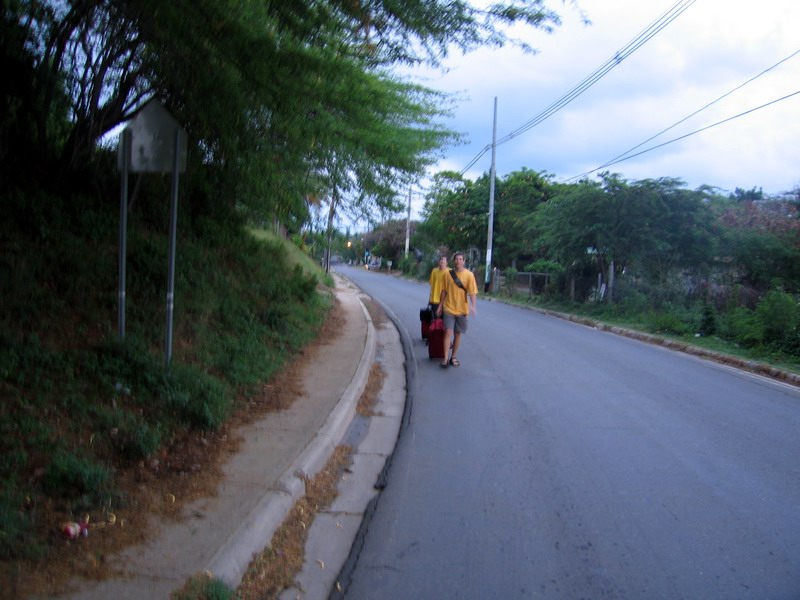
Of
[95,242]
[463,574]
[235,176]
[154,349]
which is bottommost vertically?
[463,574]

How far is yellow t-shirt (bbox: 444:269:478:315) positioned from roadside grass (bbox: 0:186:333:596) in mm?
2408

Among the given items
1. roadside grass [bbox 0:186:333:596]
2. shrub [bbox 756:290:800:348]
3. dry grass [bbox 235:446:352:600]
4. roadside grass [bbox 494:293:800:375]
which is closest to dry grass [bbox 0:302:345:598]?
roadside grass [bbox 0:186:333:596]

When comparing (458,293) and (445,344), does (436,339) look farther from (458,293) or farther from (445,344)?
(458,293)

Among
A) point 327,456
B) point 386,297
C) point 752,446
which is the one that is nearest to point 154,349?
point 327,456

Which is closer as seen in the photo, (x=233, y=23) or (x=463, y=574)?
(x=463, y=574)

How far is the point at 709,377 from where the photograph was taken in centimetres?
1123

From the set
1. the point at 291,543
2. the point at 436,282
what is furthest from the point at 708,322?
the point at 291,543

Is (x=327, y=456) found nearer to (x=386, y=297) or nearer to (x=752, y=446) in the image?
(x=752, y=446)

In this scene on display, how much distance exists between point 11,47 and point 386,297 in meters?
20.9

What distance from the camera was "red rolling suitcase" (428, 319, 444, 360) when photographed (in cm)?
1116

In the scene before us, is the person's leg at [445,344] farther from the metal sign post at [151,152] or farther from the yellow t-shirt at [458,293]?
the metal sign post at [151,152]

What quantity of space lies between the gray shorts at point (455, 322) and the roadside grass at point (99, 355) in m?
2.28

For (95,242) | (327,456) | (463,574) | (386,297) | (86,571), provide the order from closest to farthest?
(86,571)
(463,574)
(327,456)
(95,242)
(386,297)

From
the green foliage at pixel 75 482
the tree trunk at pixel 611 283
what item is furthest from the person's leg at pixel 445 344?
the tree trunk at pixel 611 283
